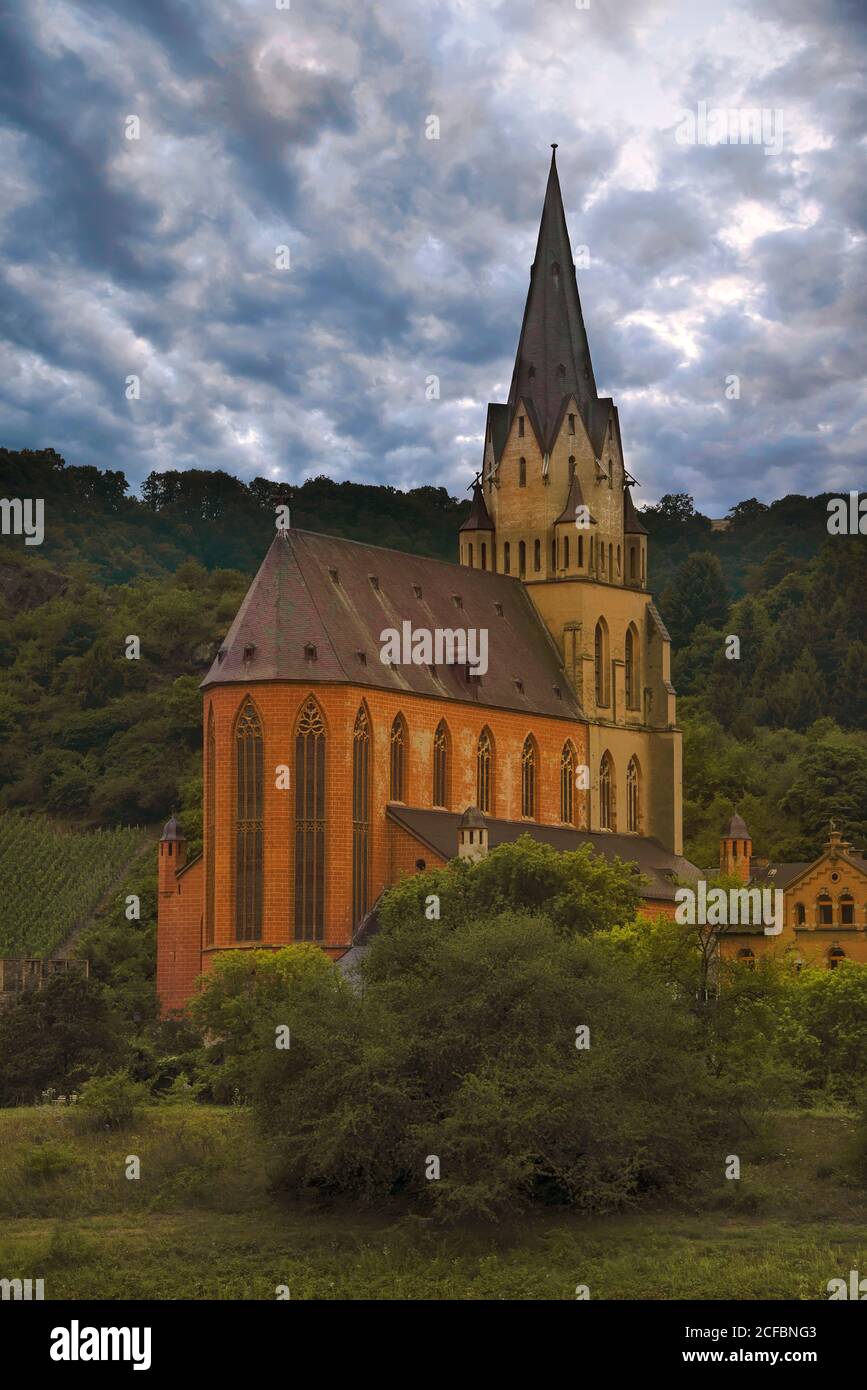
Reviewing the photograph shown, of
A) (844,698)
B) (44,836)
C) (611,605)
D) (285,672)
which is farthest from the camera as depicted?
(844,698)

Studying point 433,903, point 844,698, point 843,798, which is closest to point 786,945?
point 433,903

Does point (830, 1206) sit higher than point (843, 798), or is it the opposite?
point (843, 798)

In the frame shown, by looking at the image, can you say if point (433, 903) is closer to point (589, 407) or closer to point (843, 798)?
point (589, 407)

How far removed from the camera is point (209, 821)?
87500mm

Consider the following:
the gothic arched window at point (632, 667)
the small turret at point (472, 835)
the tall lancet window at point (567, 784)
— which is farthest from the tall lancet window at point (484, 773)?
the gothic arched window at point (632, 667)

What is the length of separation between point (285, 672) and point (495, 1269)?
3864 cm

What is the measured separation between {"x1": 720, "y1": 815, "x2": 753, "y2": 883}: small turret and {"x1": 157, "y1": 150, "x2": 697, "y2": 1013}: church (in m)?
2.42

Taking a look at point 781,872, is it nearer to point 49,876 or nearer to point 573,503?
point 573,503

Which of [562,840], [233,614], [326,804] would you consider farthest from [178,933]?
[233,614]

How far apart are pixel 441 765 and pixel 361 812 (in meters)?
6.01

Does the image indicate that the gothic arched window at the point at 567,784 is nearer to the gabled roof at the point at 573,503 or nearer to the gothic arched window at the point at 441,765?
the gothic arched window at the point at 441,765

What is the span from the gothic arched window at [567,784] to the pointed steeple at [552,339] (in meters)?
13.2

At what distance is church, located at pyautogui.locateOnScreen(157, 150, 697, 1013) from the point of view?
86.1 m

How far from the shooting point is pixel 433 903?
76.4 metres
